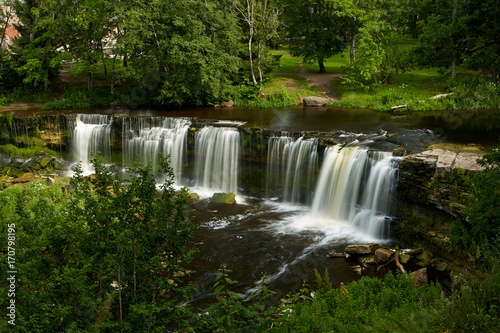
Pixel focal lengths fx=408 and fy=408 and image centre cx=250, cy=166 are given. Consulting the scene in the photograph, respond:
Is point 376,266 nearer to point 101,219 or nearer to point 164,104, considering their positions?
point 101,219

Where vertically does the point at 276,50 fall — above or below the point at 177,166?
above

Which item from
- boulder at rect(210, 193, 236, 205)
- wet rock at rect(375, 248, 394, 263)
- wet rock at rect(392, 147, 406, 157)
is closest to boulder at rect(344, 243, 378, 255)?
wet rock at rect(375, 248, 394, 263)

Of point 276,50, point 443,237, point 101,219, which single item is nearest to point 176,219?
point 101,219

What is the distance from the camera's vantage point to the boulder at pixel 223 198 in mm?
18188

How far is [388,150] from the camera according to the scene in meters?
16.1

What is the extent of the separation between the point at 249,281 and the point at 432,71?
29.7 m

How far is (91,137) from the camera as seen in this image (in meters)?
23.7

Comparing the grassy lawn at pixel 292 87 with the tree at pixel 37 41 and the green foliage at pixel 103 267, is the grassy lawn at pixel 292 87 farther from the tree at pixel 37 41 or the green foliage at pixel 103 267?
the green foliage at pixel 103 267

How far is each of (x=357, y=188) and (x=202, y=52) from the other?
15628mm

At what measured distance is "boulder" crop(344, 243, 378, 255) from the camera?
42.1 ft

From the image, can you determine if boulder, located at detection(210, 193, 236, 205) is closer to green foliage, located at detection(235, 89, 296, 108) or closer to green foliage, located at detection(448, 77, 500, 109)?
green foliage, located at detection(235, 89, 296, 108)

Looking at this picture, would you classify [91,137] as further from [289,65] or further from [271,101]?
[289,65]

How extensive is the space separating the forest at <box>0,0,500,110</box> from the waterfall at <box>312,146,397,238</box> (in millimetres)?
11398

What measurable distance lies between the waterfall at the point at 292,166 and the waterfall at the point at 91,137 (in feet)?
33.4
